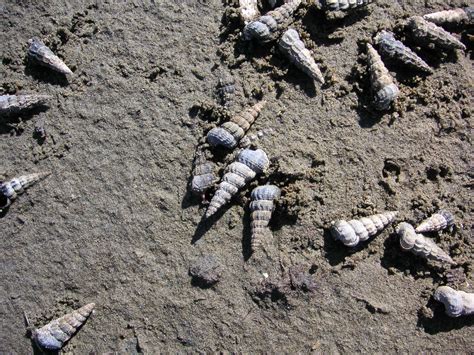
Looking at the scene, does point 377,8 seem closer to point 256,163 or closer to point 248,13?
point 248,13

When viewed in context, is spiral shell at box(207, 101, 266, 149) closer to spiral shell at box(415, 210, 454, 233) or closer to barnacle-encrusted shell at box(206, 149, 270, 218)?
barnacle-encrusted shell at box(206, 149, 270, 218)

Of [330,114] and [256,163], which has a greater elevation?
[330,114]

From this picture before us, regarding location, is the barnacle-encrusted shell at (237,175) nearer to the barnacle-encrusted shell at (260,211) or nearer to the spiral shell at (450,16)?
the barnacle-encrusted shell at (260,211)

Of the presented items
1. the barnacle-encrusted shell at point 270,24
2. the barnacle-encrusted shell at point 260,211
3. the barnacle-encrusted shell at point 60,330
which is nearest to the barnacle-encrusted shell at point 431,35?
the barnacle-encrusted shell at point 270,24

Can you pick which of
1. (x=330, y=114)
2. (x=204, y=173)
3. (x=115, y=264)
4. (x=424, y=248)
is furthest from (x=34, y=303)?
(x=424, y=248)

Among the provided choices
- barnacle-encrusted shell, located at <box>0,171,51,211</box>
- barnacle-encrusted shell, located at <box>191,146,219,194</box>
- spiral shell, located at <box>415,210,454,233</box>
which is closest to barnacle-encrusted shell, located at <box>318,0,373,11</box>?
barnacle-encrusted shell, located at <box>191,146,219,194</box>

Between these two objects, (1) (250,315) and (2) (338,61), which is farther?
(2) (338,61)
